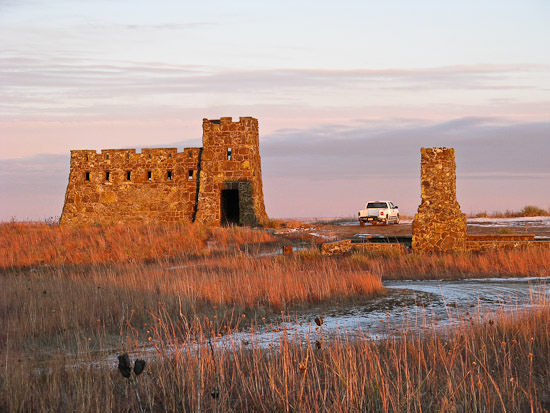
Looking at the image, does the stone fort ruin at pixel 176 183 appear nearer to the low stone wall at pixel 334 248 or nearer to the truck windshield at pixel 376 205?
the truck windshield at pixel 376 205

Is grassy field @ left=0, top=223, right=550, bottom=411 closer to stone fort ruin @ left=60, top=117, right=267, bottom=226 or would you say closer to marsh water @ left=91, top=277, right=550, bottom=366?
marsh water @ left=91, top=277, right=550, bottom=366

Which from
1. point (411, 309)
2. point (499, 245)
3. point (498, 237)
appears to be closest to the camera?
point (411, 309)

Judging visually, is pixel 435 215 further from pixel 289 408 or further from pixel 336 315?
pixel 289 408

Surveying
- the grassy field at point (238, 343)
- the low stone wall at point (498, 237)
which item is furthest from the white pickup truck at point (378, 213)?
the low stone wall at point (498, 237)

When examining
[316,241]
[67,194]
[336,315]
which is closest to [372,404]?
[336,315]

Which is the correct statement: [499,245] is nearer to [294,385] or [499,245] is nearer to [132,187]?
[294,385]

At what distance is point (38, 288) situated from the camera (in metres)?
12.5

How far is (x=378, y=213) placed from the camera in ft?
114

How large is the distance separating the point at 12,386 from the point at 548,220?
33.1 meters

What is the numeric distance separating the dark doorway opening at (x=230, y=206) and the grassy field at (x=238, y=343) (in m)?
10.0

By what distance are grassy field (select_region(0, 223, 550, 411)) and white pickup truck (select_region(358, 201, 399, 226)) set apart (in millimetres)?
13706

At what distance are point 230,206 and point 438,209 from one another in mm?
17107

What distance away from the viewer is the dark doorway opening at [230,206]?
3269 cm

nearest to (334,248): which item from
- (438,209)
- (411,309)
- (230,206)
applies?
(438,209)
